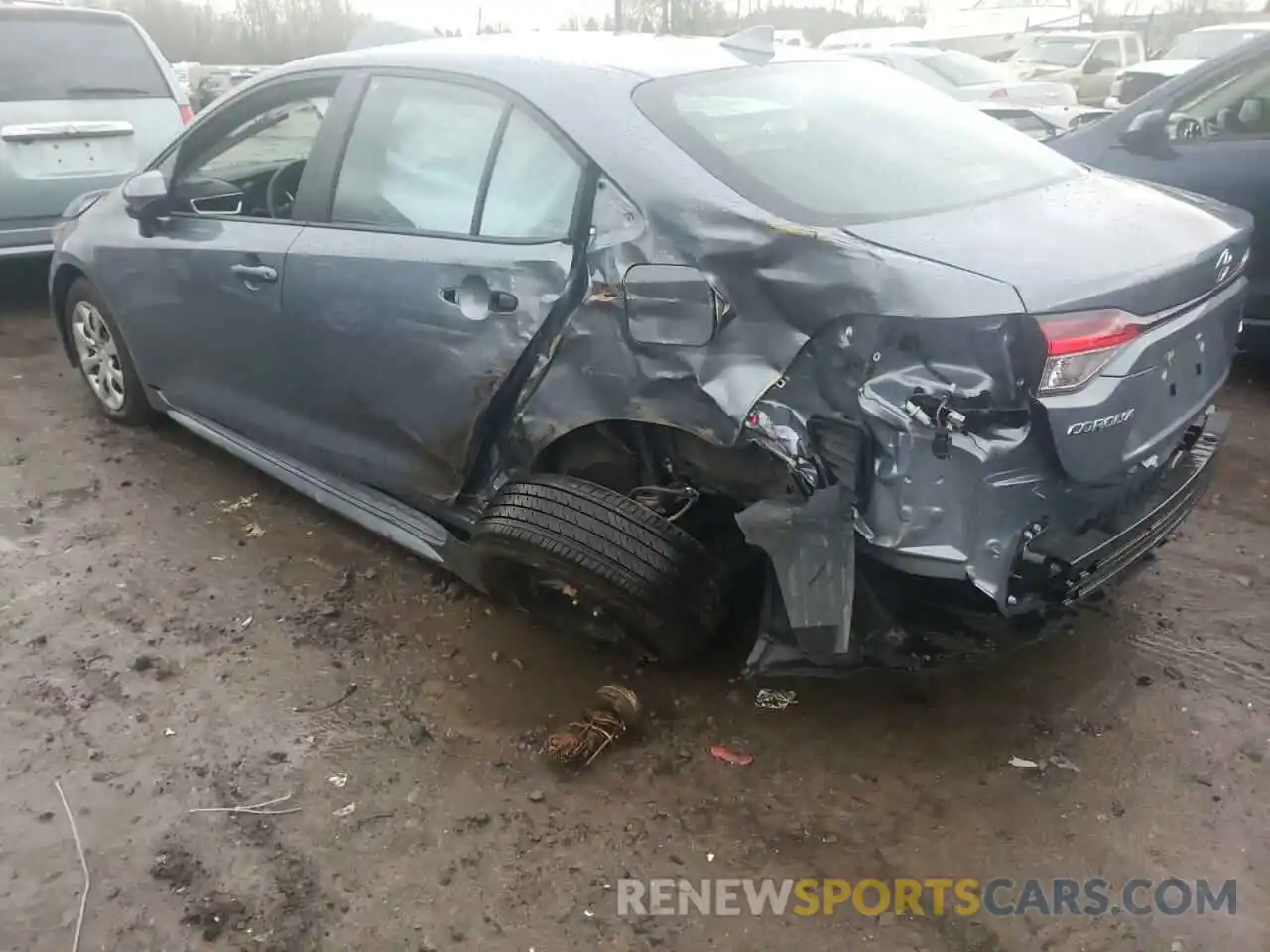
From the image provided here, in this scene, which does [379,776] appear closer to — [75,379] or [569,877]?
[569,877]

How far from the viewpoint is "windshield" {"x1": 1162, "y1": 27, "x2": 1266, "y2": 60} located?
13.6m

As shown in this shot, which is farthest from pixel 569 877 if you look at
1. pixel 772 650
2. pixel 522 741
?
pixel 772 650

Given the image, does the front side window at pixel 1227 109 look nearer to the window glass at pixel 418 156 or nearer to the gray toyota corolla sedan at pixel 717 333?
the gray toyota corolla sedan at pixel 717 333

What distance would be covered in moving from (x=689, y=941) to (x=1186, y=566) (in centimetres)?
218

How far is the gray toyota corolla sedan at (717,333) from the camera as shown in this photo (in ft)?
7.38

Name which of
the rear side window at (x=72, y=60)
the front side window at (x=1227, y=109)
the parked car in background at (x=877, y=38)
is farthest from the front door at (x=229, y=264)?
the parked car in background at (x=877, y=38)

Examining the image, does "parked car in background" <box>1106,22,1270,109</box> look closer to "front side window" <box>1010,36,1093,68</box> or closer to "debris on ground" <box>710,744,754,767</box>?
"front side window" <box>1010,36,1093,68</box>

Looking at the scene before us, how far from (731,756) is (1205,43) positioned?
14691mm

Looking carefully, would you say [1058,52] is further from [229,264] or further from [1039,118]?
[229,264]

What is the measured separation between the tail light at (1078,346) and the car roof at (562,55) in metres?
1.30

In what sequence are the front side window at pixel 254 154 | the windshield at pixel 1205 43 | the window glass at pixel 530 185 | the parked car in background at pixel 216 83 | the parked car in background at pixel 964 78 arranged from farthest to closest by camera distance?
the parked car in background at pixel 216 83, the windshield at pixel 1205 43, the parked car in background at pixel 964 78, the front side window at pixel 254 154, the window glass at pixel 530 185

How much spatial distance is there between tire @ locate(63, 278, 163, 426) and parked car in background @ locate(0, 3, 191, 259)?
5.58ft

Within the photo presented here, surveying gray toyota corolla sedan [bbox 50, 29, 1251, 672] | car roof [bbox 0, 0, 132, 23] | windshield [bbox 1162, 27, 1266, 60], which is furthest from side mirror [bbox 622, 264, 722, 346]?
windshield [bbox 1162, 27, 1266, 60]

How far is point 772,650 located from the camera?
2.59 m
